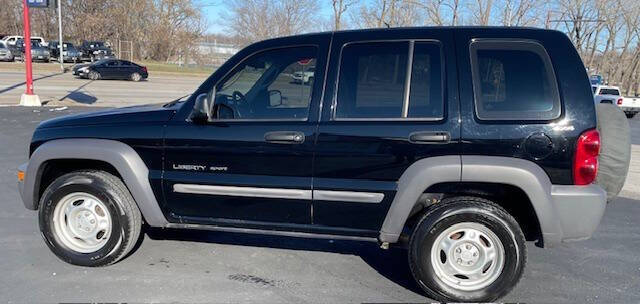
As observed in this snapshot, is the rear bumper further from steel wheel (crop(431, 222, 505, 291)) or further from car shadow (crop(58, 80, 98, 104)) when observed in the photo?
car shadow (crop(58, 80, 98, 104))

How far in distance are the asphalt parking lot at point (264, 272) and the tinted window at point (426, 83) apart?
4.45 ft

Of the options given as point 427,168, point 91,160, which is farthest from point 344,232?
point 91,160

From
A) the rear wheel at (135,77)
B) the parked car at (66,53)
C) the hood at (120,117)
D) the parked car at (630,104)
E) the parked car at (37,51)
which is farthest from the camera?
the parked car at (66,53)

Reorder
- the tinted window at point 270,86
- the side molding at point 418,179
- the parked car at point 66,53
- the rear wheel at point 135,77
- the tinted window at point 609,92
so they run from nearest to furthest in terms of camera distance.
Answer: the side molding at point 418,179
the tinted window at point 270,86
the tinted window at point 609,92
the rear wheel at point 135,77
the parked car at point 66,53

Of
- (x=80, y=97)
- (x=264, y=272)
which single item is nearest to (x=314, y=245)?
(x=264, y=272)

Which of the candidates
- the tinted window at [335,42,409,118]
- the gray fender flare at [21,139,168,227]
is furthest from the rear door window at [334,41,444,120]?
the gray fender flare at [21,139,168,227]

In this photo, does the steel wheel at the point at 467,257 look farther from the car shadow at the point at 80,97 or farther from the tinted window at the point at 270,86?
the car shadow at the point at 80,97

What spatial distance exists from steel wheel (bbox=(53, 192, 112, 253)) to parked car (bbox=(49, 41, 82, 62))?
38.9 meters

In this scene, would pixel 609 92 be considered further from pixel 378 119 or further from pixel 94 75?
pixel 94 75

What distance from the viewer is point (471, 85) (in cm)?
318

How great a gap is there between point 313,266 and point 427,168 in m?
1.36

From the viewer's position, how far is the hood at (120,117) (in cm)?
359

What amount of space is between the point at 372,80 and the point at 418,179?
0.79 meters

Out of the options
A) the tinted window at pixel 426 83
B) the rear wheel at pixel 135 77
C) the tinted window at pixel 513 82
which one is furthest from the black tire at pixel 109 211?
the rear wheel at pixel 135 77
